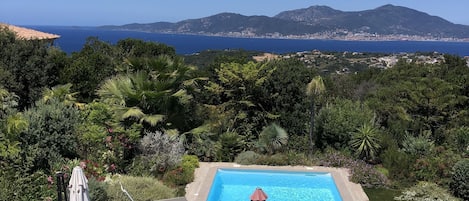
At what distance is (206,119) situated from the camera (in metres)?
15.4

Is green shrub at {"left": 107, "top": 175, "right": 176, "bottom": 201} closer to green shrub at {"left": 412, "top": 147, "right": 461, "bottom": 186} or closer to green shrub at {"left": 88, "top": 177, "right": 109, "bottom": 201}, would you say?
green shrub at {"left": 88, "top": 177, "right": 109, "bottom": 201}

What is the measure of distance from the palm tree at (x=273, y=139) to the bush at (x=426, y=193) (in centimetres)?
488

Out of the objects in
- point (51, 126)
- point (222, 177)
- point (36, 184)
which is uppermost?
point (51, 126)

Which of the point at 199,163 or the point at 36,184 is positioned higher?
the point at 36,184

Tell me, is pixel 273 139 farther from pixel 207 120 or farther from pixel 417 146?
pixel 417 146

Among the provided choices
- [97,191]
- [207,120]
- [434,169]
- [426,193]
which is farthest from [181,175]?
[434,169]

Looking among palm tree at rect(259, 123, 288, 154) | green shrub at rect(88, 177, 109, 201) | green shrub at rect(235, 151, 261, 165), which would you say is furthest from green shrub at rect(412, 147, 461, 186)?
green shrub at rect(88, 177, 109, 201)

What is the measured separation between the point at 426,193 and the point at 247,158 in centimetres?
558

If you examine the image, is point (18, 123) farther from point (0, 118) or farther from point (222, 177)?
point (222, 177)

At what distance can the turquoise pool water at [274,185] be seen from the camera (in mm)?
11859

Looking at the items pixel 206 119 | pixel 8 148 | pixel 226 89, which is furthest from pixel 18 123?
pixel 226 89

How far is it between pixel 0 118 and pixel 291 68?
10.5 meters

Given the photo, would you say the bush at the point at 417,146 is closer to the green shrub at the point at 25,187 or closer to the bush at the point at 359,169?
the bush at the point at 359,169

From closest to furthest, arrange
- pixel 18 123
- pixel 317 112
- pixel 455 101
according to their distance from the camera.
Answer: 1. pixel 18 123
2. pixel 455 101
3. pixel 317 112
